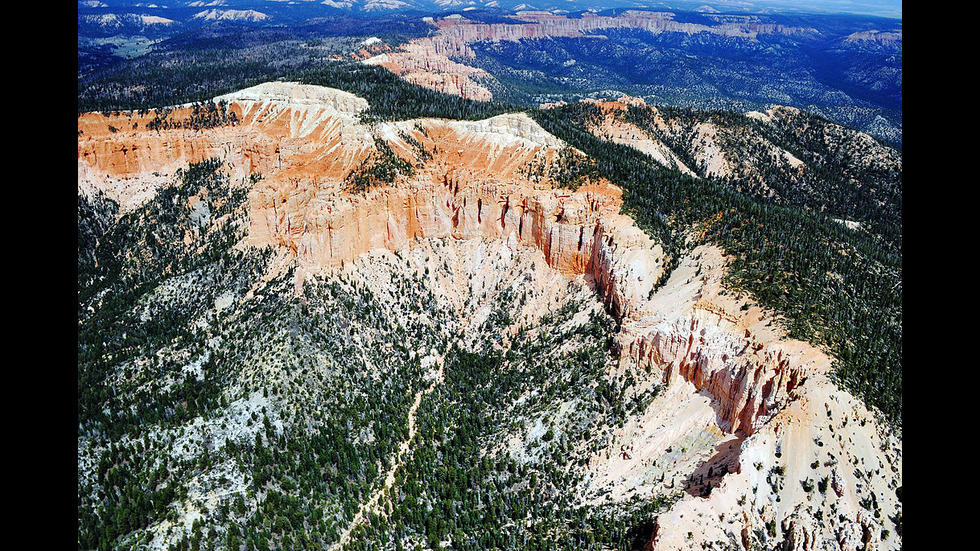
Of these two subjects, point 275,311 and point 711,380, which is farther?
point 275,311

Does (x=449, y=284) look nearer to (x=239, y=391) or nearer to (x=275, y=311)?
(x=275, y=311)

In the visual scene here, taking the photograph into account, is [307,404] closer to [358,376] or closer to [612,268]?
[358,376]

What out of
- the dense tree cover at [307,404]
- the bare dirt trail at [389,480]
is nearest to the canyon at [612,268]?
the dense tree cover at [307,404]

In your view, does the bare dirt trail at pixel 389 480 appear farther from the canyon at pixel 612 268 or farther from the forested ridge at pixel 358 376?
the canyon at pixel 612 268

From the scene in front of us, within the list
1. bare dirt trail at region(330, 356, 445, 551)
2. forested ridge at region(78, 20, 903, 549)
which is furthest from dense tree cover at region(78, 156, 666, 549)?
bare dirt trail at region(330, 356, 445, 551)

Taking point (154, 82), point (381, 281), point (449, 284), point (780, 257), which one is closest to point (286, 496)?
point (381, 281)

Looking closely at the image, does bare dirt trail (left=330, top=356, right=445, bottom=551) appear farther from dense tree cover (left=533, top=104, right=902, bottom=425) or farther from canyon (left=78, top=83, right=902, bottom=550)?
dense tree cover (left=533, top=104, right=902, bottom=425)
